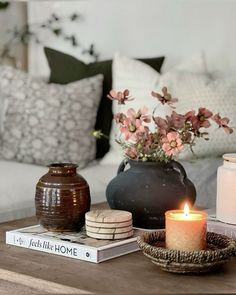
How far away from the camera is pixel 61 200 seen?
1635 millimetres

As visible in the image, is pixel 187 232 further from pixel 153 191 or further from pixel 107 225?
pixel 153 191

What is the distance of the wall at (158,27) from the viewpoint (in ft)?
10.1

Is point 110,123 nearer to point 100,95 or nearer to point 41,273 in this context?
point 100,95

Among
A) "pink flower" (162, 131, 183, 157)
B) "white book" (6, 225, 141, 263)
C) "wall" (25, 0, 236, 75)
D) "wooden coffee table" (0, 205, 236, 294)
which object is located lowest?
"wooden coffee table" (0, 205, 236, 294)

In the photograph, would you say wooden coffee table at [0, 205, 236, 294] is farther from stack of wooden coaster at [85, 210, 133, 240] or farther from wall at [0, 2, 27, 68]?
wall at [0, 2, 27, 68]

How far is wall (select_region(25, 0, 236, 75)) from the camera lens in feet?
10.1

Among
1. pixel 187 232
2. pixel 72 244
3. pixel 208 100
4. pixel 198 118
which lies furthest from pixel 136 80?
pixel 187 232

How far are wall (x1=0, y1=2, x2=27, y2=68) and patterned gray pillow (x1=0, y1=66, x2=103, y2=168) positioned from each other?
2.70ft

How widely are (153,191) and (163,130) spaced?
167 mm

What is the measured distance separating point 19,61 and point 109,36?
0.64 m

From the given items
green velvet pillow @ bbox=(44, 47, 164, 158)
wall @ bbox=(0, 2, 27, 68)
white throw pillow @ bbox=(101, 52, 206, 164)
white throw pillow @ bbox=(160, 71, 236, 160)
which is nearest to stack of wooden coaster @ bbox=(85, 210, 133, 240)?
white throw pillow @ bbox=(160, 71, 236, 160)

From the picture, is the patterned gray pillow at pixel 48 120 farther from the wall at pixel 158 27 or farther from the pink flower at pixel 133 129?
the pink flower at pixel 133 129

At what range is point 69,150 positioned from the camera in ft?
9.45

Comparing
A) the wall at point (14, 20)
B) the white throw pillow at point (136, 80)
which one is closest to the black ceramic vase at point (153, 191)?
the white throw pillow at point (136, 80)
